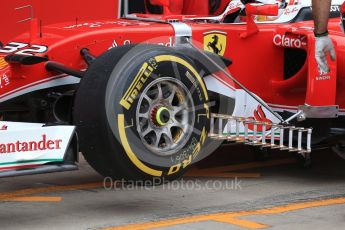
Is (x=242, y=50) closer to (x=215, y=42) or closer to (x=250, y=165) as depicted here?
(x=215, y=42)

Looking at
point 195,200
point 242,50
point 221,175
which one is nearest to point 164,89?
point 195,200

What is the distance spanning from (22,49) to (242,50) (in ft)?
6.28

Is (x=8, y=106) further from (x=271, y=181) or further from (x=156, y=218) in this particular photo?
(x=271, y=181)

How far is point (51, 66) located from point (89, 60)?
1.06 feet

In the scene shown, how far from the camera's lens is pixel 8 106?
21.8 ft

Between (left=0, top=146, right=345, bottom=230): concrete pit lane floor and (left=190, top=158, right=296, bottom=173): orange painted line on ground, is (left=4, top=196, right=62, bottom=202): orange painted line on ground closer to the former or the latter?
(left=0, top=146, right=345, bottom=230): concrete pit lane floor

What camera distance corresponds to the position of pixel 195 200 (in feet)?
23.1

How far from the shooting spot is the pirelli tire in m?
6.01

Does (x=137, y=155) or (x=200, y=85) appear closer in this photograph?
(x=137, y=155)

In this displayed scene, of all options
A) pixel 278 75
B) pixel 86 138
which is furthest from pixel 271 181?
pixel 86 138

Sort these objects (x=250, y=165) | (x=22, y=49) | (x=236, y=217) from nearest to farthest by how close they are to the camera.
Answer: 1. (x=236, y=217)
2. (x=22, y=49)
3. (x=250, y=165)

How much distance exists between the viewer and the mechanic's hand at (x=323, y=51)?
6891mm

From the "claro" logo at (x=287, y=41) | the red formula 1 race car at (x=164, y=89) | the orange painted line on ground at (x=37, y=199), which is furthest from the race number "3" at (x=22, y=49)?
the "claro" logo at (x=287, y=41)

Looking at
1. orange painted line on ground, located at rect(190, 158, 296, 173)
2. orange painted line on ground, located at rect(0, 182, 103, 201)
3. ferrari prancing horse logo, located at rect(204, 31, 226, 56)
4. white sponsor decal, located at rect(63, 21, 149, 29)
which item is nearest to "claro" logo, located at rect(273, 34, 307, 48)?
ferrari prancing horse logo, located at rect(204, 31, 226, 56)
